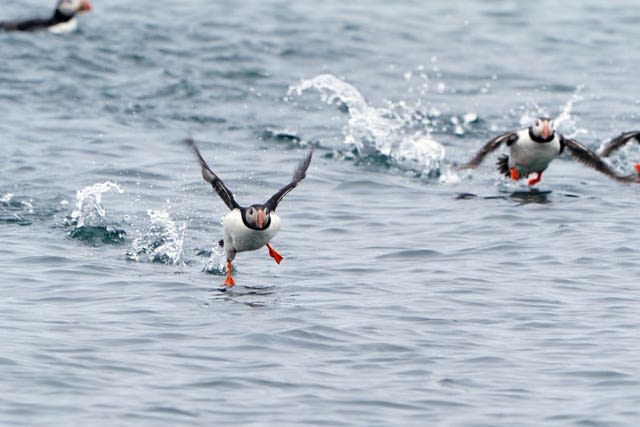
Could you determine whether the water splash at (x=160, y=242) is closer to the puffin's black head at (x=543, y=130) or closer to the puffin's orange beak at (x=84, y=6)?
the puffin's black head at (x=543, y=130)

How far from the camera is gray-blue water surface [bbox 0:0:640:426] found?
344 inches

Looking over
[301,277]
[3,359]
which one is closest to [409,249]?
[301,277]

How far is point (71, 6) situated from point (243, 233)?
445 inches

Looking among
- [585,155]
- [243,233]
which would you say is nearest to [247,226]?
[243,233]

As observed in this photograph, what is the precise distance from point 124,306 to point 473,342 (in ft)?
9.35

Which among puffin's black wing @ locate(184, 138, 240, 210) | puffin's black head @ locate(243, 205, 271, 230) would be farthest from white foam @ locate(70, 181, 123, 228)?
puffin's black head @ locate(243, 205, 271, 230)

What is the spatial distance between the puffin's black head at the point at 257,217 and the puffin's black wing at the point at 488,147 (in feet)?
13.2

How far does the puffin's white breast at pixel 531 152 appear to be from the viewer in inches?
599

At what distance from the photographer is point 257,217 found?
1098cm

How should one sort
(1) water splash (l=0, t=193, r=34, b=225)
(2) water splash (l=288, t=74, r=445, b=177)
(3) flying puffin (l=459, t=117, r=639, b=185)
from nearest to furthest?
(1) water splash (l=0, t=193, r=34, b=225), (3) flying puffin (l=459, t=117, r=639, b=185), (2) water splash (l=288, t=74, r=445, b=177)

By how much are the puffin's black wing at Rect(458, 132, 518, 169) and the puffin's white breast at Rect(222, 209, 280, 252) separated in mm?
3849

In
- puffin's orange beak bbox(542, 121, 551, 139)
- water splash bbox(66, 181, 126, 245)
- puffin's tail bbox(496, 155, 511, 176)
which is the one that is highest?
puffin's orange beak bbox(542, 121, 551, 139)

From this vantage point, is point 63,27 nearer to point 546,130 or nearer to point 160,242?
point 546,130

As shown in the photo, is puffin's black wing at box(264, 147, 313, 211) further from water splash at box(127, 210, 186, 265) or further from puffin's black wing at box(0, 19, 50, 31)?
puffin's black wing at box(0, 19, 50, 31)
